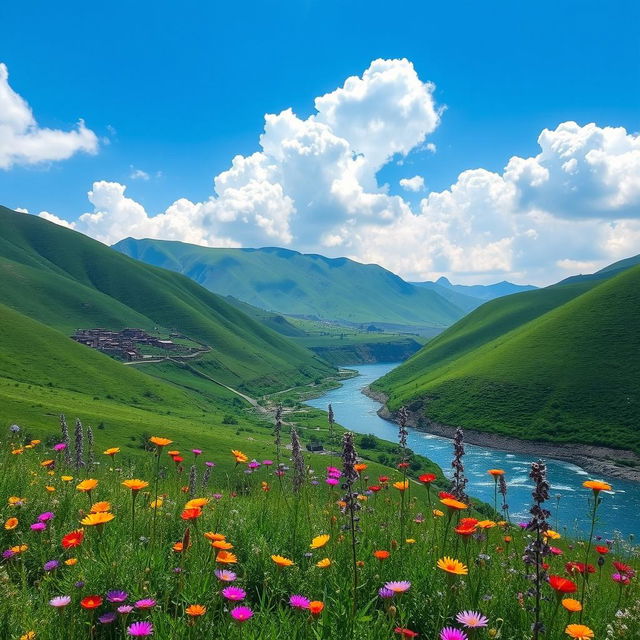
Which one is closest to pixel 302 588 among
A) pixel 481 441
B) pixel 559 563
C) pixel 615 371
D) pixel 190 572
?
pixel 190 572

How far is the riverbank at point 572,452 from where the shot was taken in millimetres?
89375

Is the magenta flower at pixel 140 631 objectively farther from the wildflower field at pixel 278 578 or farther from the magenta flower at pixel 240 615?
the magenta flower at pixel 240 615

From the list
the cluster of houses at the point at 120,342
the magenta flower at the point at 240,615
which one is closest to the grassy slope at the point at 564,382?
the cluster of houses at the point at 120,342

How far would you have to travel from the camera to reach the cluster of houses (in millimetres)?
170000

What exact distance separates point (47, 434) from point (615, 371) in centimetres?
12915

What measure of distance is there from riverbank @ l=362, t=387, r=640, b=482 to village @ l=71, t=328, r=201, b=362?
111756 millimetres

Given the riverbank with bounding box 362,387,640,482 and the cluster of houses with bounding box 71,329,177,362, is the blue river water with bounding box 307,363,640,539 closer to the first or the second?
the riverbank with bounding box 362,387,640,482

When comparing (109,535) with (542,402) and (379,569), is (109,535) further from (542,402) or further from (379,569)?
(542,402)

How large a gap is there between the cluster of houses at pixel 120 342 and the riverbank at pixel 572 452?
113 m

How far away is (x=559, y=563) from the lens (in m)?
7.21

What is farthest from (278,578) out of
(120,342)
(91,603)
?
(120,342)

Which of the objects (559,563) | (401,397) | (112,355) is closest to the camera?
(559,563)

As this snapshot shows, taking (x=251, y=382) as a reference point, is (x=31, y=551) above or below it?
above

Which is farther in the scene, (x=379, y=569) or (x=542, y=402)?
(x=542, y=402)
